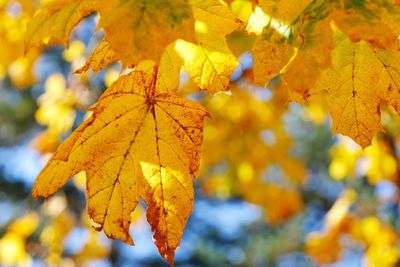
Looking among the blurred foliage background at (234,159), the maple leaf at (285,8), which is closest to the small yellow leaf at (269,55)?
the maple leaf at (285,8)

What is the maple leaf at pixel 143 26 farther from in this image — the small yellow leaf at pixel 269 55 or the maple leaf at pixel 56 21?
the maple leaf at pixel 56 21

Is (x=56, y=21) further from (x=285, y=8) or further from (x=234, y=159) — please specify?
(x=234, y=159)

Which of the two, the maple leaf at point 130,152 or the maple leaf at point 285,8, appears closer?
the maple leaf at point 285,8

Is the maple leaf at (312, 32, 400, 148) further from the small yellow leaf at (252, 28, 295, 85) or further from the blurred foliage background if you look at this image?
the blurred foliage background

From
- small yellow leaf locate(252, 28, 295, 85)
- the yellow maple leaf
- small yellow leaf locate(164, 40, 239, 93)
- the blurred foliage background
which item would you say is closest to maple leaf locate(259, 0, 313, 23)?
small yellow leaf locate(252, 28, 295, 85)

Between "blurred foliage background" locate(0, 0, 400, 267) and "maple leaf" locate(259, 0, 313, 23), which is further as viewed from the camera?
"blurred foliage background" locate(0, 0, 400, 267)

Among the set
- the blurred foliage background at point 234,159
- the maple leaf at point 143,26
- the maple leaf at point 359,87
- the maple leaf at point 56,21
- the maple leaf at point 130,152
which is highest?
the maple leaf at point 143,26
